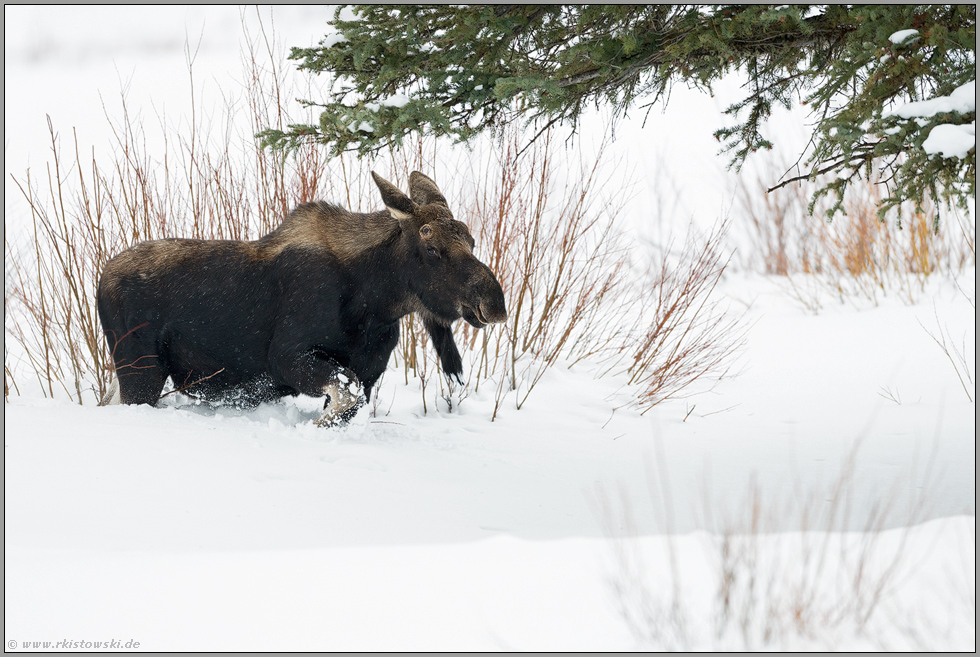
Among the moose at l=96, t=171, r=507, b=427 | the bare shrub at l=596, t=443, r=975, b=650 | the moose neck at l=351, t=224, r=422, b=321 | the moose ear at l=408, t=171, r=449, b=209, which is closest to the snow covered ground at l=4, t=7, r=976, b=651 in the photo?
the bare shrub at l=596, t=443, r=975, b=650

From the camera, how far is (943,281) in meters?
10.9

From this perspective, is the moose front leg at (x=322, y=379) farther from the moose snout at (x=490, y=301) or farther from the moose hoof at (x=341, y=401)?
the moose snout at (x=490, y=301)

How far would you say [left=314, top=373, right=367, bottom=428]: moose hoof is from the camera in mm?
4527

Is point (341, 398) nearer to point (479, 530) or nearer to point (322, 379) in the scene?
point (322, 379)

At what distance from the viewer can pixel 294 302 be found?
4.59 m

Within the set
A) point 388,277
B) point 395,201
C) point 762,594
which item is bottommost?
point 762,594

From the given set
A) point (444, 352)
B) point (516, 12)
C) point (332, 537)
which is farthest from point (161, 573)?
point (516, 12)

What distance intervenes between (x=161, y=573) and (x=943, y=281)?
11159mm

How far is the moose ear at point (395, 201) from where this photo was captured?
14.5 feet

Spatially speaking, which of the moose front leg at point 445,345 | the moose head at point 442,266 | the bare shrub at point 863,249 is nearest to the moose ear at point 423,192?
the moose head at point 442,266

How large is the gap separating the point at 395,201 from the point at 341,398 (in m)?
1.18

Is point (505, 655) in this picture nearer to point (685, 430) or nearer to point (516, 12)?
point (516, 12)

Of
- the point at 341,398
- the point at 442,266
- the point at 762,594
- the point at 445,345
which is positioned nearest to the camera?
the point at 762,594

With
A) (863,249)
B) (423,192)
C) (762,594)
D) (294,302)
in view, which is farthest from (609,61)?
(863,249)
